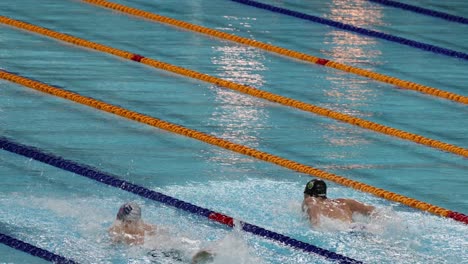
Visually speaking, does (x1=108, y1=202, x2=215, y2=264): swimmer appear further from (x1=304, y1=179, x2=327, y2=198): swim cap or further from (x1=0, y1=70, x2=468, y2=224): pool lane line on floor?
(x1=0, y1=70, x2=468, y2=224): pool lane line on floor

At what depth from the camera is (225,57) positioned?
938 centimetres

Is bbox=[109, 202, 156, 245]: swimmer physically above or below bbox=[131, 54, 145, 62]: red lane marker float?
above

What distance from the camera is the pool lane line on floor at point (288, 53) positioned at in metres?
8.72

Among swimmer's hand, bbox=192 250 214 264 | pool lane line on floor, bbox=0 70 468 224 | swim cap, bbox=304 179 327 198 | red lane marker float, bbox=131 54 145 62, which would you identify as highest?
swim cap, bbox=304 179 327 198

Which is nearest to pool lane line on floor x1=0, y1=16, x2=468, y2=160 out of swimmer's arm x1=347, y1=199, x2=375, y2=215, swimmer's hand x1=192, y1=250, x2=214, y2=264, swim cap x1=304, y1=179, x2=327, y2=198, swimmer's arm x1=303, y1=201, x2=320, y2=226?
swimmer's arm x1=347, y1=199, x2=375, y2=215

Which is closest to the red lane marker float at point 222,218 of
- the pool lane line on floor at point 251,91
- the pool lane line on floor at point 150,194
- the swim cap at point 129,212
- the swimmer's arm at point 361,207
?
the pool lane line on floor at point 150,194

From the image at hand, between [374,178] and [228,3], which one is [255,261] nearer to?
[374,178]

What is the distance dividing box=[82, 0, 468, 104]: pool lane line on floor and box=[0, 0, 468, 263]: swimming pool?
0.20 ft

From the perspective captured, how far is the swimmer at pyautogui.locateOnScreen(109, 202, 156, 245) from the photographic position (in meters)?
6.04

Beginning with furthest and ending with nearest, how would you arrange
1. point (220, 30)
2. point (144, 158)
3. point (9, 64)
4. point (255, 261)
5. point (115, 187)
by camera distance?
Result: point (220, 30) → point (9, 64) → point (144, 158) → point (115, 187) → point (255, 261)

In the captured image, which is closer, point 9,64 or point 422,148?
point 422,148

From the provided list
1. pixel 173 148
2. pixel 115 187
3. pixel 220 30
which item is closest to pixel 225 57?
pixel 220 30

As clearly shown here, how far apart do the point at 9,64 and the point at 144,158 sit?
6.09 ft

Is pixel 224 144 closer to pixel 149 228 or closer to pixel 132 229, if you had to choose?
pixel 149 228
